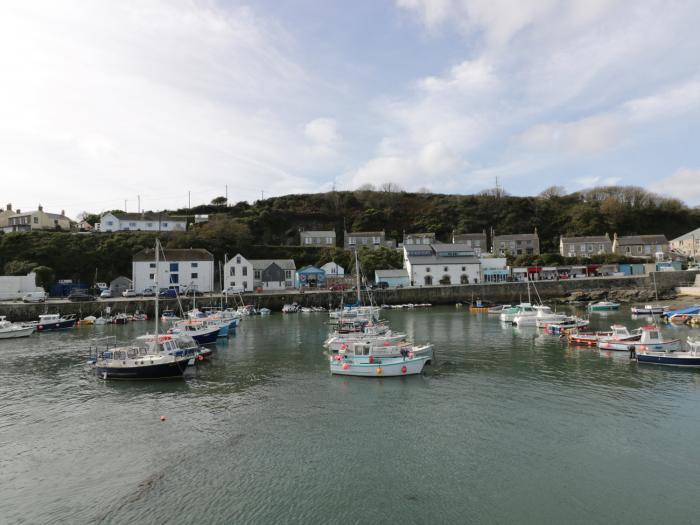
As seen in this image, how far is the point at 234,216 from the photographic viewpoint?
107562 mm

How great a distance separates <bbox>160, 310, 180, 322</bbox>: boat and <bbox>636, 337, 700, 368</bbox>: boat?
157 feet

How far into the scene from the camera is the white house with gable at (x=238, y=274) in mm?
73375

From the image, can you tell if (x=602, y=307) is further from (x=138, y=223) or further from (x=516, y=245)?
(x=138, y=223)

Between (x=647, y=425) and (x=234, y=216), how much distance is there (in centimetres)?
10055

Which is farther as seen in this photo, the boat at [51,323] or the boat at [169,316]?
the boat at [169,316]

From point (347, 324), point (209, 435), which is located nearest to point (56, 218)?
point (347, 324)

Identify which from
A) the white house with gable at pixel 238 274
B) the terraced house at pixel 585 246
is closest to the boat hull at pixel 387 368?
the white house with gable at pixel 238 274

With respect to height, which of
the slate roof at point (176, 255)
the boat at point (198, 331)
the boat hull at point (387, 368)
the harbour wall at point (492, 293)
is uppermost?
the slate roof at point (176, 255)

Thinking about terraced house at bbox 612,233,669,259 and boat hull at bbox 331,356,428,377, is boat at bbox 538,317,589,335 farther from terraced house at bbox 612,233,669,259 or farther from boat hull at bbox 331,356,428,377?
terraced house at bbox 612,233,669,259

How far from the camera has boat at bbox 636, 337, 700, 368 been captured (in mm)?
25812

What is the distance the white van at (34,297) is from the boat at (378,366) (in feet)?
174

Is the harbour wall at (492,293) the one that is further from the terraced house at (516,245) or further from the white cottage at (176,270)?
the terraced house at (516,245)

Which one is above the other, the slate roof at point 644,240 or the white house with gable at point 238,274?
the slate roof at point 644,240

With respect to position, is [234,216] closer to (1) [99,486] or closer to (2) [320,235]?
(2) [320,235]
